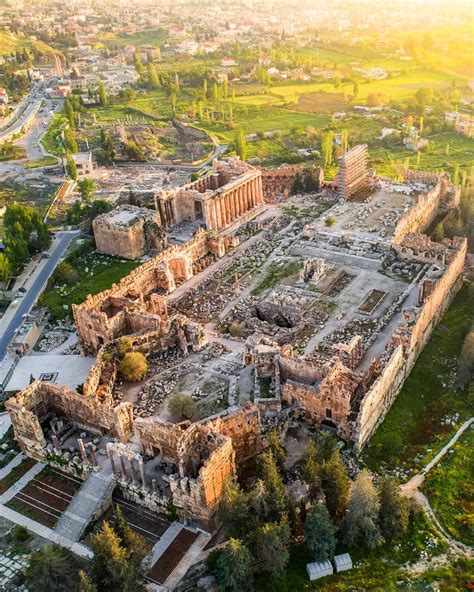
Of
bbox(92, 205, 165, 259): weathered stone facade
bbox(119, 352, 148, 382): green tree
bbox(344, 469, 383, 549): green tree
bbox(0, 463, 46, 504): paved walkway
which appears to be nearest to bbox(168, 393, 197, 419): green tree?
bbox(119, 352, 148, 382): green tree

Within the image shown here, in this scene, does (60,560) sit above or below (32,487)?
above

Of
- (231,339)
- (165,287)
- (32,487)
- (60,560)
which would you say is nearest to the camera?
(60,560)

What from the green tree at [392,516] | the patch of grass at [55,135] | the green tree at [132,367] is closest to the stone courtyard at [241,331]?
the green tree at [132,367]

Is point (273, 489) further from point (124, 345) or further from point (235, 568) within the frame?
point (124, 345)

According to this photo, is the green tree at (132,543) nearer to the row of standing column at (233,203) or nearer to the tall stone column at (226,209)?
the row of standing column at (233,203)

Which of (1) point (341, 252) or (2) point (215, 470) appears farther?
(1) point (341, 252)

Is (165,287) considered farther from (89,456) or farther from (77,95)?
(77,95)

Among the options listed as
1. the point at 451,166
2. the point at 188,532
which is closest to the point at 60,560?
the point at 188,532
